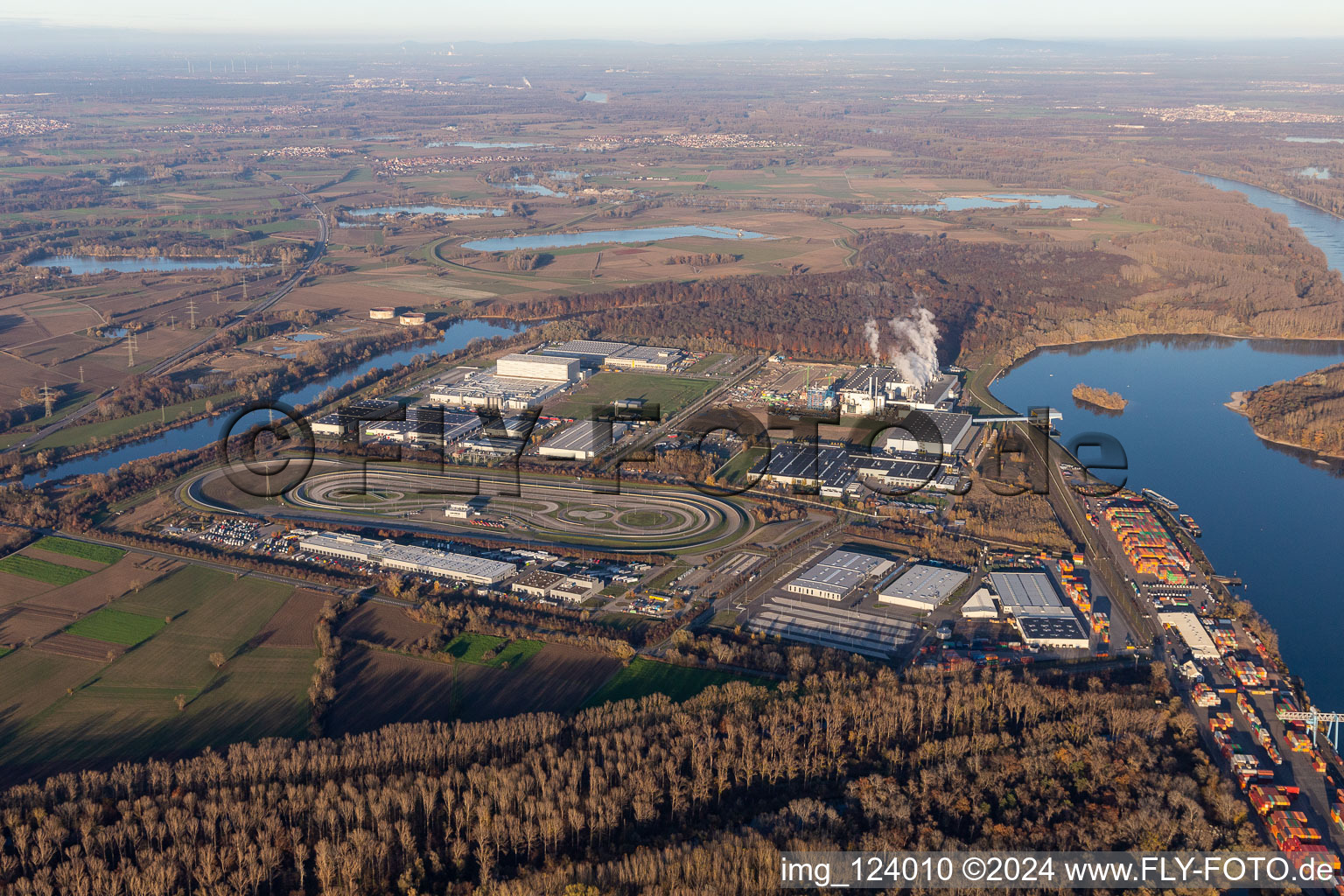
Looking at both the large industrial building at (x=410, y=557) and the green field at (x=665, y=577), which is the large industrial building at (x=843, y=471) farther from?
the large industrial building at (x=410, y=557)

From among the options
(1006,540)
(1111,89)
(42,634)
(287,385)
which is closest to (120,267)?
(287,385)

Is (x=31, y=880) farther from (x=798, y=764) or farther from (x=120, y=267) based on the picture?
(x=120, y=267)

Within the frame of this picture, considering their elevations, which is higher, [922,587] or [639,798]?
[922,587]

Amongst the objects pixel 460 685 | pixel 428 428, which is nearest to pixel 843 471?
pixel 428 428

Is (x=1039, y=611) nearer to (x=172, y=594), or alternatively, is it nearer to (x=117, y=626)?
(x=172, y=594)

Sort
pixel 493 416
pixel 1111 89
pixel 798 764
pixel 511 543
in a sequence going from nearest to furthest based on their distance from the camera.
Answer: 1. pixel 798 764
2. pixel 511 543
3. pixel 493 416
4. pixel 1111 89
